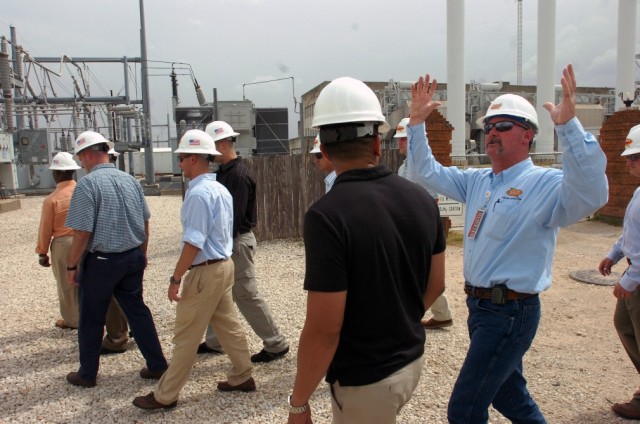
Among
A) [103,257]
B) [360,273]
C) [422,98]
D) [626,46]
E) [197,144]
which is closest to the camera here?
[360,273]

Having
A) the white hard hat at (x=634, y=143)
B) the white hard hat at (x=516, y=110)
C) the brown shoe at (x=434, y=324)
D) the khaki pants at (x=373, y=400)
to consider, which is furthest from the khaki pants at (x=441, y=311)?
the khaki pants at (x=373, y=400)

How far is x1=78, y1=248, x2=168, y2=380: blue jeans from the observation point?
3994 mm

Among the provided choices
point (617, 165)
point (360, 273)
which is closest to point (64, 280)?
point (360, 273)

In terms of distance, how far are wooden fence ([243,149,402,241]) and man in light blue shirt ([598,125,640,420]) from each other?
6.56 m

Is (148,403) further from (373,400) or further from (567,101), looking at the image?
(567,101)

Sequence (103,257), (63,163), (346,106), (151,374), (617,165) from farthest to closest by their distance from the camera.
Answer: (617,165)
(63,163)
(151,374)
(103,257)
(346,106)

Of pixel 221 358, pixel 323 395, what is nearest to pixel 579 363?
pixel 323 395

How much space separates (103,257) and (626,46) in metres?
39.5

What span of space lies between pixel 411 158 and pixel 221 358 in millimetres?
2894

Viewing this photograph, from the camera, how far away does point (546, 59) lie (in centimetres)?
3550

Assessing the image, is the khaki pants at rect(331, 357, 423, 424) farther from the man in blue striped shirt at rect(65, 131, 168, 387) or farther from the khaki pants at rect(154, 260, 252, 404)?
the man in blue striped shirt at rect(65, 131, 168, 387)

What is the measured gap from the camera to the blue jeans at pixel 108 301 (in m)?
3.99

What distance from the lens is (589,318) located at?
5.60m

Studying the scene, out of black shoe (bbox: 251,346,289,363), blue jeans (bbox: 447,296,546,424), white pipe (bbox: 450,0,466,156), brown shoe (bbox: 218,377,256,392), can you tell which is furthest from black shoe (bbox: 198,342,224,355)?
Answer: white pipe (bbox: 450,0,466,156)
